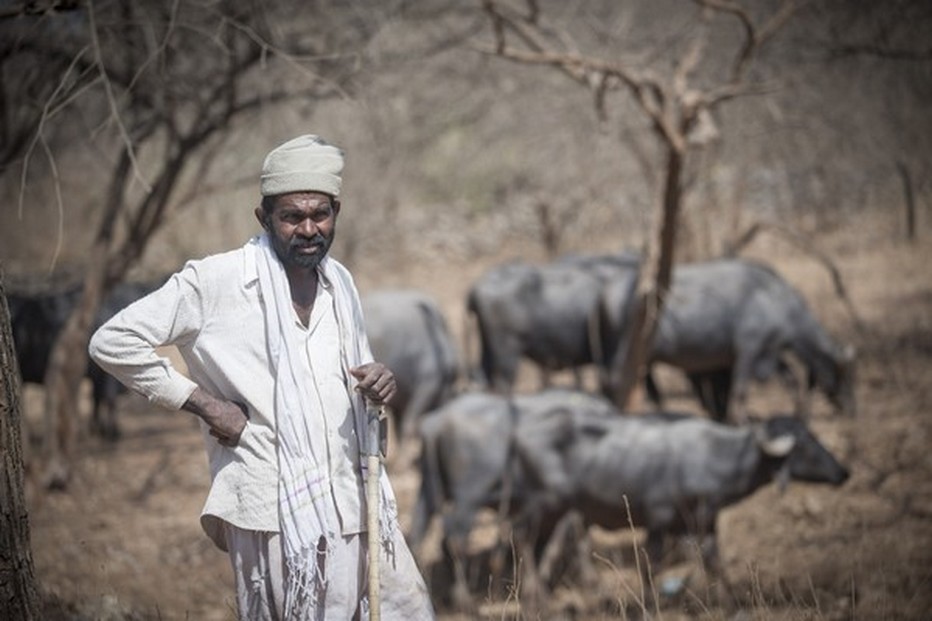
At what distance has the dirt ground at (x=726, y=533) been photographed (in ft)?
17.8

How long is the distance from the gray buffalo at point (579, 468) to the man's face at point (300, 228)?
4.36 meters

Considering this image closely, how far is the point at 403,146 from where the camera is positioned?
1619 centimetres

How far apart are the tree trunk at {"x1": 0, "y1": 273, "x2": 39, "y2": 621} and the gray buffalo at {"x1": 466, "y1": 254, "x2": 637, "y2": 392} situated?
860cm

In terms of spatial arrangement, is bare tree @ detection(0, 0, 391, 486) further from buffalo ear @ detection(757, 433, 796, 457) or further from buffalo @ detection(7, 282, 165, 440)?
buffalo ear @ detection(757, 433, 796, 457)

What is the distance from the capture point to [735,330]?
10.8 metres

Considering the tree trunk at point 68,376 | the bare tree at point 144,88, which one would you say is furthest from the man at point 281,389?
the tree trunk at point 68,376

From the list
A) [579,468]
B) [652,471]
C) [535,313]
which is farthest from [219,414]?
[535,313]

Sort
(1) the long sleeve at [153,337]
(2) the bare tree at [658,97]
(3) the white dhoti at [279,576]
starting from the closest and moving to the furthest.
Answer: (1) the long sleeve at [153,337] < (3) the white dhoti at [279,576] < (2) the bare tree at [658,97]

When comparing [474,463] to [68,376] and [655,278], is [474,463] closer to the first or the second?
[655,278]

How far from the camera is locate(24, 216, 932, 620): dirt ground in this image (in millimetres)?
5430

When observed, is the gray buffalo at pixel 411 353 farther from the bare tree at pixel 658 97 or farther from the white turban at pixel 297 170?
the white turban at pixel 297 170

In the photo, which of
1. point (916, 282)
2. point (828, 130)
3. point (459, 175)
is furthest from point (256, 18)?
point (459, 175)

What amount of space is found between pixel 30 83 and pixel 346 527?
18.7 feet

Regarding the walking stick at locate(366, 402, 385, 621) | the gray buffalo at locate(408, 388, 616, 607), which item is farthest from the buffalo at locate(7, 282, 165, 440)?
the walking stick at locate(366, 402, 385, 621)
